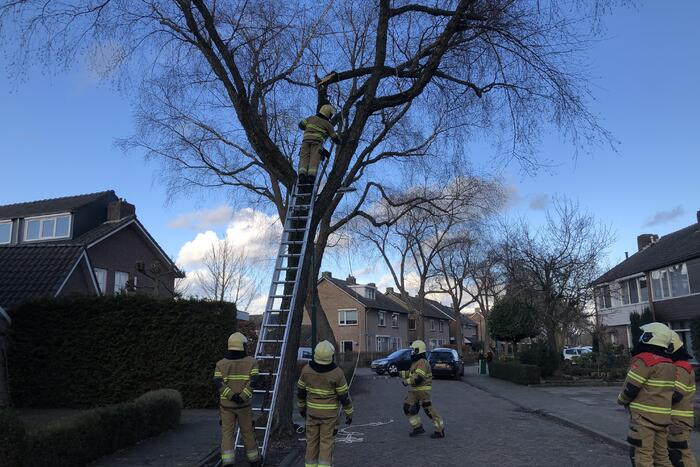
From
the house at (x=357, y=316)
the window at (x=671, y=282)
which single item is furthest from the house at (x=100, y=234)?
the window at (x=671, y=282)

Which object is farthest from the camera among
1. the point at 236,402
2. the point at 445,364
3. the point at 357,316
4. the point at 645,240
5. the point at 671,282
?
the point at 357,316

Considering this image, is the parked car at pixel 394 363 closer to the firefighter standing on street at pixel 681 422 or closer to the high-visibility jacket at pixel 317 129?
the high-visibility jacket at pixel 317 129

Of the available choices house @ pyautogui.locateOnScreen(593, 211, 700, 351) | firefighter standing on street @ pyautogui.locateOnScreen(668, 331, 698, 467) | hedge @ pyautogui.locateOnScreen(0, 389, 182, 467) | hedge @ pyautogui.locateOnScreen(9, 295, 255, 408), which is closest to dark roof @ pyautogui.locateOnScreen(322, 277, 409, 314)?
house @ pyautogui.locateOnScreen(593, 211, 700, 351)

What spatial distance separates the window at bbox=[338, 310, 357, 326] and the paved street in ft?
135

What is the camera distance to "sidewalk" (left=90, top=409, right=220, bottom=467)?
26.4 ft

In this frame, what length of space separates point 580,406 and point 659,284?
779 inches

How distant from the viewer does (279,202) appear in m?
22.6

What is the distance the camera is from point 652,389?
6.35 m

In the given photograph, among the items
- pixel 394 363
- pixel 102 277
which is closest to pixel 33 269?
pixel 102 277

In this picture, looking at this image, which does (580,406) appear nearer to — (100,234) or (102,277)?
(102,277)

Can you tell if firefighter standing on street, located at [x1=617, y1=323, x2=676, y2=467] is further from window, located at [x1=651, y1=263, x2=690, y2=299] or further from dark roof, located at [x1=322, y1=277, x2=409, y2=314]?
dark roof, located at [x1=322, y1=277, x2=409, y2=314]

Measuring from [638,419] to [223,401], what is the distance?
16.6ft

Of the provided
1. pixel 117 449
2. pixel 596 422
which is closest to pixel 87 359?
pixel 117 449

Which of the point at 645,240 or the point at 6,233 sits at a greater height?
the point at 645,240
